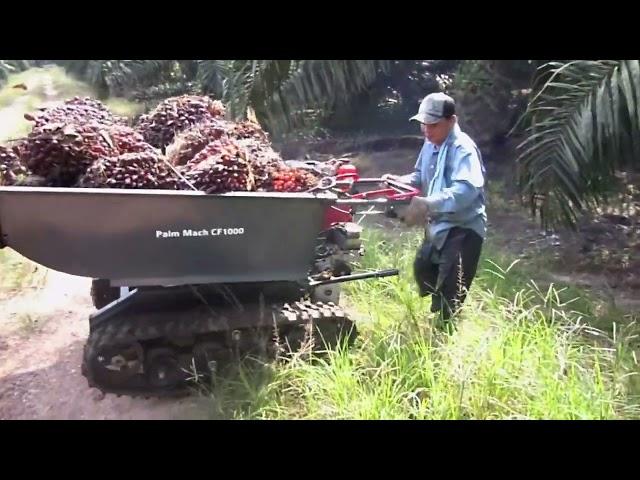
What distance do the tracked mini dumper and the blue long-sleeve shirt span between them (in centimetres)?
23

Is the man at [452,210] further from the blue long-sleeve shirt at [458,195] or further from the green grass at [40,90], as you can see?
the green grass at [40,90]

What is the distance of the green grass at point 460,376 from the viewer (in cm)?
303

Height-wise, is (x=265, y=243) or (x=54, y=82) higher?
(x=54, y=82)

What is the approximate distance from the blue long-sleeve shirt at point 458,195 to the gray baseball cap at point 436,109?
0.39 ft

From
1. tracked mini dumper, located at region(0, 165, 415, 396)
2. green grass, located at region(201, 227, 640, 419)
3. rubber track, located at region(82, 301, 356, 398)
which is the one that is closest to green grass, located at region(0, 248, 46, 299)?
tracked mini dumper, located at region(0, 165, 415, 396)

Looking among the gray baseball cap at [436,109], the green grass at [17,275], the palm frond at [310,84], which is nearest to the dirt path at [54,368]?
the green grass at [17,275]

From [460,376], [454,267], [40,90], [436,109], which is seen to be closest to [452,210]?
[454,267]

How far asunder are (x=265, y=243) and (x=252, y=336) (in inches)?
20.7

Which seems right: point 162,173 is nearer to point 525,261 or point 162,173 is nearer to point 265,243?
point 265,243

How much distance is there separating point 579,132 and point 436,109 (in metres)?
1.13

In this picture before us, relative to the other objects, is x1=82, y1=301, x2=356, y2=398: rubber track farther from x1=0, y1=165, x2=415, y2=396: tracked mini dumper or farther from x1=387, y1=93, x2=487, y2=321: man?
x1=387, y1=93, x2=487, y2=321: man

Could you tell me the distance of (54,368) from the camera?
13.3 ft

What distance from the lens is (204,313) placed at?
11.9ft

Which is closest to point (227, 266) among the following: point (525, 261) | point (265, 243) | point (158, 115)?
point (265, 243)
